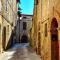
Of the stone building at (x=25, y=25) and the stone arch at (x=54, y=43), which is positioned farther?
the stone building at (x=25, y=25)

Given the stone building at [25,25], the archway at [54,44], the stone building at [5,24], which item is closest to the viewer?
the archway at [54,44]

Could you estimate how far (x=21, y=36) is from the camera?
1668 inches

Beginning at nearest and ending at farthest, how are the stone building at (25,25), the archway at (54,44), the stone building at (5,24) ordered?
1. the archway at (54,44)
2. the stone building at (5,24)
3. the stone building at (25,25)

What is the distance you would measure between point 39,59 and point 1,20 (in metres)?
5.66

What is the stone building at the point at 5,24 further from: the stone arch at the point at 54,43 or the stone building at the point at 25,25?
the stone building at the point at 25,25

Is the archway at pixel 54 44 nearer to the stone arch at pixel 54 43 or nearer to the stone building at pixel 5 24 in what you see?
the stone arch at pixel 54 43

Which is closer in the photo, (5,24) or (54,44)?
(54,44)

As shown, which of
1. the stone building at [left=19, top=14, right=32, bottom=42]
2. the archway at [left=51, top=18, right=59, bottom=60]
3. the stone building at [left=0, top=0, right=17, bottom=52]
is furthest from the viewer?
the stone building at [left=19, top=14, right=32, bottom=42]

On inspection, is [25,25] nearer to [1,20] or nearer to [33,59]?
[1,20]

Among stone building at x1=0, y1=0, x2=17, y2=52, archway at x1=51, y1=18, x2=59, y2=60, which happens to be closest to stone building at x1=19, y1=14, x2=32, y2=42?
stone building at x1=0, y1=0, x2=17, y2=52

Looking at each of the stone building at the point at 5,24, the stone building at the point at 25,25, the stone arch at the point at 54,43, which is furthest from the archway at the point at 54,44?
the stone building at the point at 25,25

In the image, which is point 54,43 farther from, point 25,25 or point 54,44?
point 25,25

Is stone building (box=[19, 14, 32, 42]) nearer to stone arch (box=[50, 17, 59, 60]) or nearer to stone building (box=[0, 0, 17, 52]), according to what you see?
stone building (box=[0, 0, 17, 52])

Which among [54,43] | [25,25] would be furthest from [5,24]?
[25,25]
